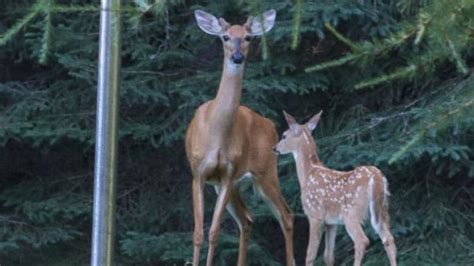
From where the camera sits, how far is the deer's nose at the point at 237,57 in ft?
23.5

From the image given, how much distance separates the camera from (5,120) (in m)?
9.84

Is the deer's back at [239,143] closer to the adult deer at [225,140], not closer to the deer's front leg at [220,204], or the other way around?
the adult deer at [225,140]

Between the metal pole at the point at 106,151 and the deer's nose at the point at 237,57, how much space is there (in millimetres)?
2326

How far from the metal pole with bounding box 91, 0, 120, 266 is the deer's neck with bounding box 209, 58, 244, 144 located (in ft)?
7.85

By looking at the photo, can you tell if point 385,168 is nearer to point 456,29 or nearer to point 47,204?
point 47,204

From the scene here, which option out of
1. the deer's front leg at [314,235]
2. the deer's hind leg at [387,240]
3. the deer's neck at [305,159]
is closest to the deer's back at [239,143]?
the deer's neck at [305,159]

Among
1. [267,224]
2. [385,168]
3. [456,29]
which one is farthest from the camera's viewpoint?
[267,224]

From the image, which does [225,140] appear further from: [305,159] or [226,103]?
[305,159]

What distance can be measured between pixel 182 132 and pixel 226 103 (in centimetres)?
270

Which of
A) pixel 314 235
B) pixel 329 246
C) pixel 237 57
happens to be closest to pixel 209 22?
pixel 237 57

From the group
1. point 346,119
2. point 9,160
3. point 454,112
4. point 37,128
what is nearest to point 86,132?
point 37,128

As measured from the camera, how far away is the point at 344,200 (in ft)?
23.4

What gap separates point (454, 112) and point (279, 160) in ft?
24.3

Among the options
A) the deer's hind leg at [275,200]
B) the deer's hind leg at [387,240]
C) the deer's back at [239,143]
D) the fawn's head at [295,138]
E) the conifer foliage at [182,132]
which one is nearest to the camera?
the deer's hind leg at [387,240]
